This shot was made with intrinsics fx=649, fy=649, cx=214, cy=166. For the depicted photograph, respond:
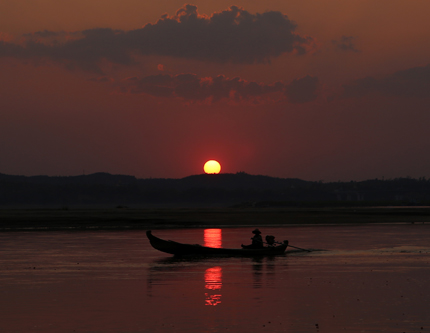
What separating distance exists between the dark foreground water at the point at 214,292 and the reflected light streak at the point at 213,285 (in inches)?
1.7

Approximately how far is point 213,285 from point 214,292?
2.05m

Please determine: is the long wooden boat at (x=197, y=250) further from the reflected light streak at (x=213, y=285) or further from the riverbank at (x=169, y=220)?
the riverbank at (x=169, y=220)

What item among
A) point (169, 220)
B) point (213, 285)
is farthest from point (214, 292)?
point (169, 220)

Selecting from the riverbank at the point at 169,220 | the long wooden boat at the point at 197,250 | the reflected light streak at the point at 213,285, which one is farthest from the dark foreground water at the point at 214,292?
the riverbank at the point at 169,220

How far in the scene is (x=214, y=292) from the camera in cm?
2541

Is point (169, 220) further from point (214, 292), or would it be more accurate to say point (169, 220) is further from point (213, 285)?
point (214, 292)

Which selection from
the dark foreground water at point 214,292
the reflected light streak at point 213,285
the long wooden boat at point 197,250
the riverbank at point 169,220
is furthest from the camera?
the riverbank at point 169,220

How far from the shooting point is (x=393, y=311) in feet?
69.2

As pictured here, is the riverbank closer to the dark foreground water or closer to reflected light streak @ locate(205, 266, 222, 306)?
the dark foreground water

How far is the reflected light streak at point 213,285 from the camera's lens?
923 inches

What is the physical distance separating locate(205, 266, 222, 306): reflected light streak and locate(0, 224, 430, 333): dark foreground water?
0.04m

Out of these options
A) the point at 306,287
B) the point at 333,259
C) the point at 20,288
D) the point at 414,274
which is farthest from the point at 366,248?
the point at 20,288

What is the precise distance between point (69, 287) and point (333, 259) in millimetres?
17564

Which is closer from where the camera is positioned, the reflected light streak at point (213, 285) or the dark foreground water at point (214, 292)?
the dark foreground water at point (214, 292)
